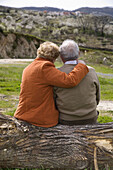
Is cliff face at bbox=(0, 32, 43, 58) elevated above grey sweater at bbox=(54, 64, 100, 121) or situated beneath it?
situated beneath

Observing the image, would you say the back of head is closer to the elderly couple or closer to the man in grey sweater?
the elderly couple

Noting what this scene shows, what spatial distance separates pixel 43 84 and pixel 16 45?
4432cm

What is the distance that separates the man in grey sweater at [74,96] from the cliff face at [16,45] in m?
41.6

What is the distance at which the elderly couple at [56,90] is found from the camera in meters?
3.57

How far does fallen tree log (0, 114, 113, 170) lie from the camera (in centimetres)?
354

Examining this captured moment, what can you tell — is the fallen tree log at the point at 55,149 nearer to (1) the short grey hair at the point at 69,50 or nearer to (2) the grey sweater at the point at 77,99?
(2) the grey sweater at the point at 77,99

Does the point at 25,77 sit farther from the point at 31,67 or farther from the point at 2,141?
the point at 2,141

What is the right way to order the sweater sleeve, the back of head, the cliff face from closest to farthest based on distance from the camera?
the sweater sleeve < the back of head < the cliff face

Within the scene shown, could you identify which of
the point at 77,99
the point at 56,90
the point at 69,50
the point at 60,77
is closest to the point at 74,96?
the point at 77,99

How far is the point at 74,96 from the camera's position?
3.69 metres

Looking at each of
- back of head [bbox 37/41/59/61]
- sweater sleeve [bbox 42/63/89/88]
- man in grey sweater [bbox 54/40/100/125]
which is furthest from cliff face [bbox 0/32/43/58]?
sweater sleeve [bbox 42/63/89/88]

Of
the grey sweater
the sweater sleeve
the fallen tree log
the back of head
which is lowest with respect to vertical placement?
the fallen tree log

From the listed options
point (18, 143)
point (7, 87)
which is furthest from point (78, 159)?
point (7, 87)

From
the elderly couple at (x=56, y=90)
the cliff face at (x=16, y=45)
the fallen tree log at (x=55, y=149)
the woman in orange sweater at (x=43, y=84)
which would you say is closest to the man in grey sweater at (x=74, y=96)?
the elderly couple at (x=56, y=90)
